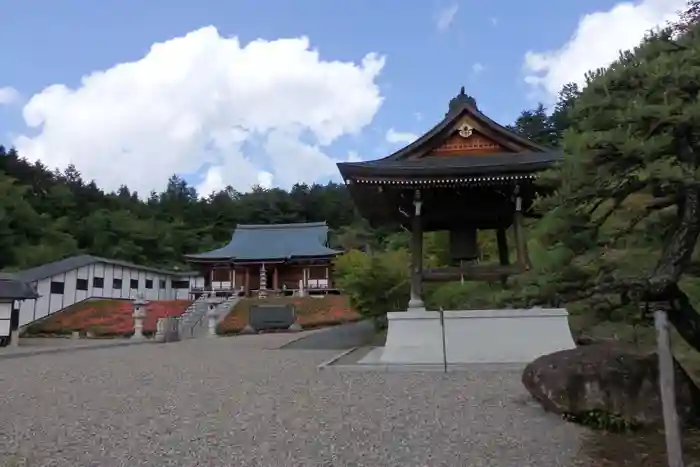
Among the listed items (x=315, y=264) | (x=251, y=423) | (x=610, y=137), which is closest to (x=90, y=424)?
Answer: (x=251, y=423)

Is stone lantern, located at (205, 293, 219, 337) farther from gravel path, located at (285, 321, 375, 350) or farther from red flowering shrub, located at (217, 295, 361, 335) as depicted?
gravel path, located at (285, 321, 375, 350)

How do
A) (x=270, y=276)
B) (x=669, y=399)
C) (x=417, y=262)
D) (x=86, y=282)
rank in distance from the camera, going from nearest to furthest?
(x=669, y=399) → (x=417, y=262) → (x=86, y=282) → (x=270, y=276)

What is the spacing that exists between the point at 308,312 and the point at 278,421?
23.0 metres

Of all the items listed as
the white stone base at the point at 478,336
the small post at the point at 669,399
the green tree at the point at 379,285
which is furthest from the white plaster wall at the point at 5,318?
the small post at the point at 669,399

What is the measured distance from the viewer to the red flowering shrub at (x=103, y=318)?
89.0ft

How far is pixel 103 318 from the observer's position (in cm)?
2945

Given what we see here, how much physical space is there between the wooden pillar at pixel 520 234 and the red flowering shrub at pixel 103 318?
19.5 m

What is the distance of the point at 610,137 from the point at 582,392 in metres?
3.05

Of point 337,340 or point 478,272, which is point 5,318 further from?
point 478,272

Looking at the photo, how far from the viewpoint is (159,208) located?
7025cm

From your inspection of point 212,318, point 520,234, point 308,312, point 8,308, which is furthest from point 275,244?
point 520,234

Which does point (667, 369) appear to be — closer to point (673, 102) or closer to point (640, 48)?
point (673, 102)

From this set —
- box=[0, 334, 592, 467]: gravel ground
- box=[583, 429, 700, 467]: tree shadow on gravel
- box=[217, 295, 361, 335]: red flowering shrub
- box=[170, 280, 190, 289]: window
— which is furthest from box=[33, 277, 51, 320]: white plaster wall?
box=[583, 429, 700, 467]: tree shadow on gravel

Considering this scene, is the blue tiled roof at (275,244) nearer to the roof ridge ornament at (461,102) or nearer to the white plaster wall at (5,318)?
the white plaster wall at (5,318)
